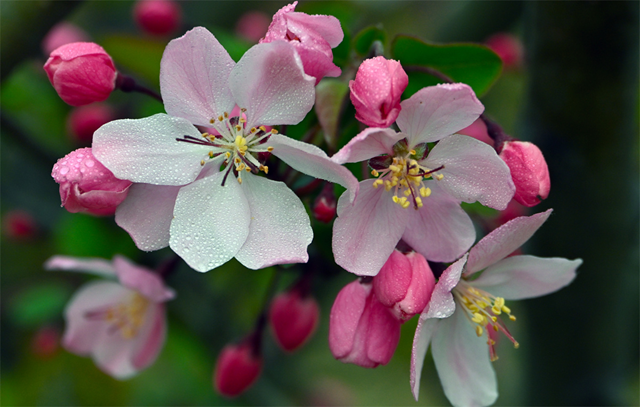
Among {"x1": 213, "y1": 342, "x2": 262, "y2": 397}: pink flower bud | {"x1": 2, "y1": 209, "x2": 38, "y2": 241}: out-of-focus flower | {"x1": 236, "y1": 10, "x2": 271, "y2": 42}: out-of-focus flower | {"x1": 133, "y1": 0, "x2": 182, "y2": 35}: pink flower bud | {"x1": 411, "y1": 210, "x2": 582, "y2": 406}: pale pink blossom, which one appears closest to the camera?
{"x1": 411, "y1": 210, "x2": 582, "y2": 406}: pale pink blossom

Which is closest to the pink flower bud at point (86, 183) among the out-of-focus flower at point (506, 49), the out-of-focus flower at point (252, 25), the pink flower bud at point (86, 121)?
the pink flower bud at point (86, 121)

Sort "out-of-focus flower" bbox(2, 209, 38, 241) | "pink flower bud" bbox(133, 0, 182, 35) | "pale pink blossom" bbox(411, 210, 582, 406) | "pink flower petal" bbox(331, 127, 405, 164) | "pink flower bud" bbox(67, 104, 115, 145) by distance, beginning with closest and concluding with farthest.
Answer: "pink flower petal" bbox(331, 127, 405, 164), "pale pink blossom" bbox(411, 210, 582, 406), "pink flower bud" bbox(67, 104, 115, 145), "pink flower bud" bbox(133, 0, 182, 35), "out-of-focus flower" bbox(2, 209, 38, 241)

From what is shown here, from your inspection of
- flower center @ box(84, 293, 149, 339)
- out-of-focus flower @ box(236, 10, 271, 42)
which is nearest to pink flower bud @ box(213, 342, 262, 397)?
flower center @ box(84, 293, 149, 339)

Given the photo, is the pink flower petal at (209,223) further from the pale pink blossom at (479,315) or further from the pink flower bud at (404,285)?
the pale pink blossom at (479,315)

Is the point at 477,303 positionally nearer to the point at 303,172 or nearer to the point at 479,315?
the point at 479,315

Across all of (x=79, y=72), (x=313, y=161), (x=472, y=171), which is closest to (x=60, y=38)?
(x=79, y=72)

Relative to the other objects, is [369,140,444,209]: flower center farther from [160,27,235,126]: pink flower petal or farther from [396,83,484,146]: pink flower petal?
[160,27,235,126]: pink flower petal
